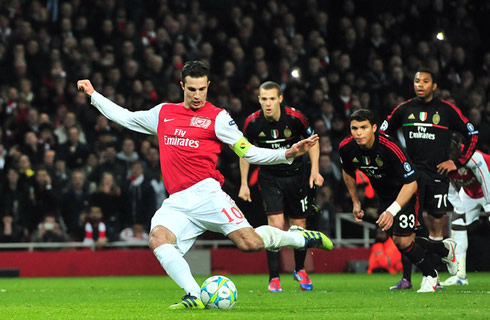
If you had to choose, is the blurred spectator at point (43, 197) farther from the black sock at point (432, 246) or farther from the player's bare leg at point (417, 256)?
the player's bare leg at point (417, 256)

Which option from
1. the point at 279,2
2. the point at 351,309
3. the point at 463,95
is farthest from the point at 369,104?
the point at 351,309

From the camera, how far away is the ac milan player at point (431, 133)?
1107 cm

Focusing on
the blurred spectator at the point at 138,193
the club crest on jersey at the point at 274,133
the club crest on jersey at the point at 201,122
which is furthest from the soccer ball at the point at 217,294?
the blurred spectator at the point at 138,193

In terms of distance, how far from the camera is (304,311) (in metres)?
7.71

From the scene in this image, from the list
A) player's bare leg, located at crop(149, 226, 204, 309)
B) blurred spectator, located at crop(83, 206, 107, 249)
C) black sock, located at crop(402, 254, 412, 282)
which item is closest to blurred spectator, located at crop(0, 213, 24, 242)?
blurred spectator, located at crop(83, 206, 107, 249)

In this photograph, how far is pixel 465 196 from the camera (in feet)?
40.8

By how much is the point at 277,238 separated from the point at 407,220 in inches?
89.1

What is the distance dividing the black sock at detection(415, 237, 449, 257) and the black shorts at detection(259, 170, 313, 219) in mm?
1508

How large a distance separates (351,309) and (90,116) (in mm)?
10362

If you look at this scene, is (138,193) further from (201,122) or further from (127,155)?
(201,122)

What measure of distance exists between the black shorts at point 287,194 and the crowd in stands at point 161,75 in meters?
3.72

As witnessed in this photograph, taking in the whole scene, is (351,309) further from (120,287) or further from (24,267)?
(24,267)

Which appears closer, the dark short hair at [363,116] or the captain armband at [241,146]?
the captain armband at [241,146]

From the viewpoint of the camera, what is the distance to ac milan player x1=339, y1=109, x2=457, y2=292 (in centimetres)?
984
